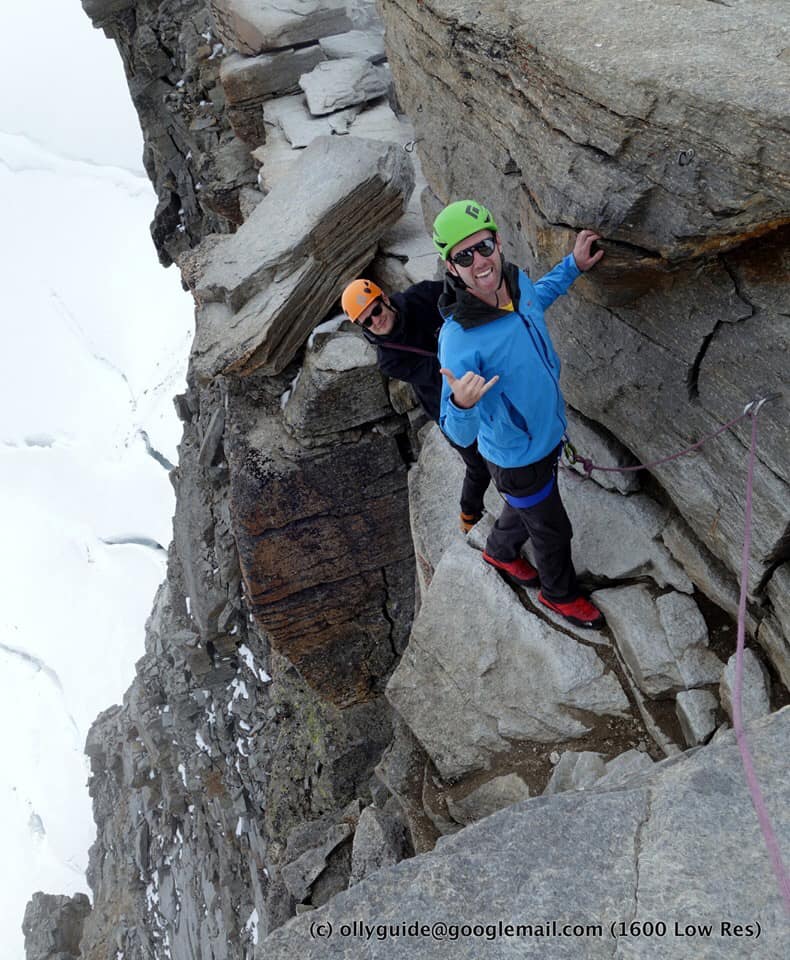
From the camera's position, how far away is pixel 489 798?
17.7ft

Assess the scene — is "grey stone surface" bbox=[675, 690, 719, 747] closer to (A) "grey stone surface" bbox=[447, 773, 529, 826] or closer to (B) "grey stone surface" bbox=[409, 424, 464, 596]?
(A) "grey stone surface" bbox=[447, 773, 529, 826]

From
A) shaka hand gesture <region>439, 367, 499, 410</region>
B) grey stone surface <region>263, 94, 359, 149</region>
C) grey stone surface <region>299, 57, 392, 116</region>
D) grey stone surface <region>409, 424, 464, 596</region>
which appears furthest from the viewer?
grey stone surface <region>299, 57, 392, 116</region>

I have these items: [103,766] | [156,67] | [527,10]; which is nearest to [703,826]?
[527,10]

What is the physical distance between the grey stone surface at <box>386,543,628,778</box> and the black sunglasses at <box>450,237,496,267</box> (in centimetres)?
246

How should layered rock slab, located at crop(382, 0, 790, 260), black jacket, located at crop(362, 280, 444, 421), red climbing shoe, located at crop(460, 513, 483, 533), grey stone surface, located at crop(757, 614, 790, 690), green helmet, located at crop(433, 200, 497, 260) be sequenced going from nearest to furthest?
layered rock slab, located at crop(382, 0, 790, 260) → green helmet, located at crop(433, 200, 497, 260) → grey stone surface, located at crop(757, 614, 790, 690) → black jacket, located at crop(362, 280, 444, 421) → red climbing shoe, located at crop(460, 513, 483, 533)

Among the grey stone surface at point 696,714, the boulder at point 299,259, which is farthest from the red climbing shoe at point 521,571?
the boulder at point 299,259

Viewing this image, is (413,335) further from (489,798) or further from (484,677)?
(489,798)

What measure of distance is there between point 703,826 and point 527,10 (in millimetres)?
4195

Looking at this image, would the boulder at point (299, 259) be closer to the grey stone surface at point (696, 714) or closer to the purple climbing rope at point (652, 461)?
the purple climbing rope at point (652, 461)

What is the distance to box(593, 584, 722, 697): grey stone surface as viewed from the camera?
195 inches

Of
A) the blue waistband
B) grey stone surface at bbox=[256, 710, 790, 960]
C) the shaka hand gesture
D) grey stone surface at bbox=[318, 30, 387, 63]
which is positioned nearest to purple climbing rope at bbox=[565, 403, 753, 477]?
the blue waistband

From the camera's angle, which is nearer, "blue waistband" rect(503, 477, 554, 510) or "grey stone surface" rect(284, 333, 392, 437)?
"blue waistband" rect(503, 477, 554, 510)

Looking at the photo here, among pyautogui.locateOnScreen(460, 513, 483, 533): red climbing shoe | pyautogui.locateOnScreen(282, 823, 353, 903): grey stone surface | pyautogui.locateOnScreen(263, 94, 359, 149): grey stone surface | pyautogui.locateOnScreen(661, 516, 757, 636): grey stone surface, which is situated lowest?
pyautogui.locateOnScreen(282, 823, 353, 903): grey stone surface

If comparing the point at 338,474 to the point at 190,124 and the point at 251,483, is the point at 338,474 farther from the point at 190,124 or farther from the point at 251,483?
the point at 190,124
